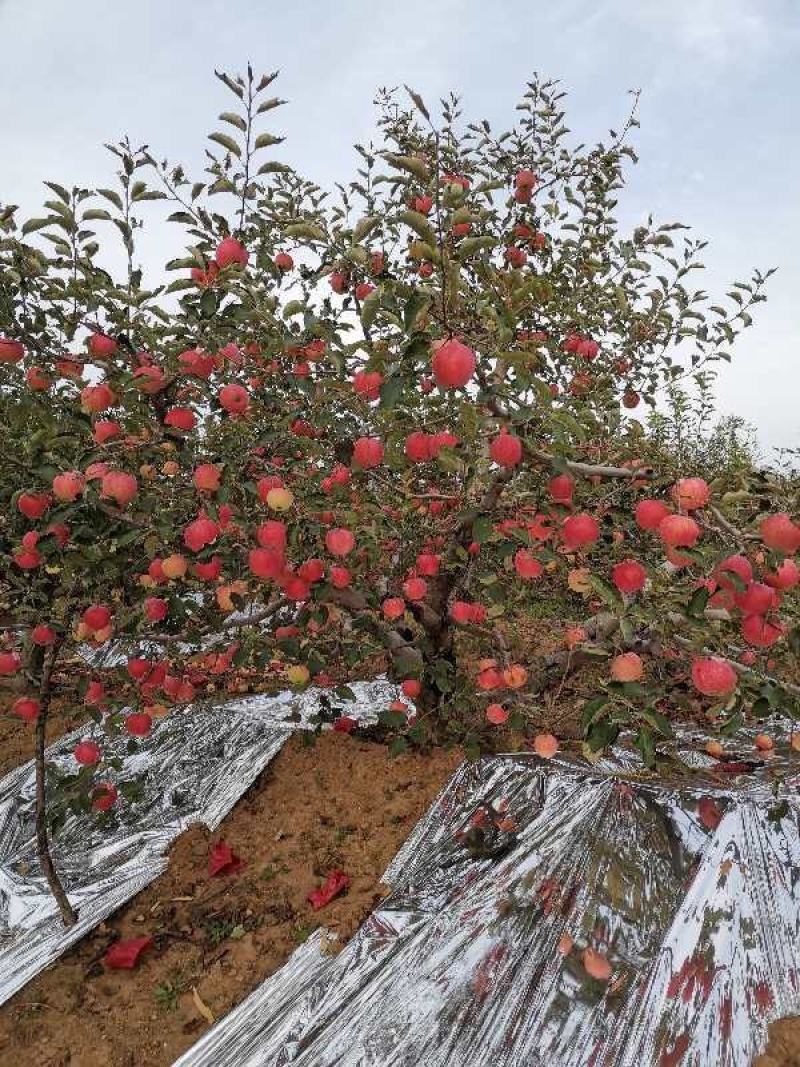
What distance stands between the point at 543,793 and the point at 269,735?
64.5 inches

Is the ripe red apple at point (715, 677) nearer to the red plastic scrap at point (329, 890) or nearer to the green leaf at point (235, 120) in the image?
the red plastic scrap at point (329, 890)

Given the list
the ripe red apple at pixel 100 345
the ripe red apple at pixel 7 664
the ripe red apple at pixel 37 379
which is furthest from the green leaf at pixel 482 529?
the ripe red apple at pixel 7 664

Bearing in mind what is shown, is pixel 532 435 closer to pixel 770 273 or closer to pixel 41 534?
pixel 41 534

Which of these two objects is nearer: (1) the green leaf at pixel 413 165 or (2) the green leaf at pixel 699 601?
(1) the green leaf at pixel 413 165

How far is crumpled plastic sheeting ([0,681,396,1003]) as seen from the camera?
104 inches

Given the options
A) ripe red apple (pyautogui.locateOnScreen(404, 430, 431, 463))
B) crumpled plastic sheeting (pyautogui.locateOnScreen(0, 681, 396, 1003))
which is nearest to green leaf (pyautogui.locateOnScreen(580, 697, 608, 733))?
ripe red apple (pyautogui.locateOnScreen(404, 430, 431, 463))

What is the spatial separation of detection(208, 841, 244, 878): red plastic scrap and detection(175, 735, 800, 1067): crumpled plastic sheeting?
2.12ft

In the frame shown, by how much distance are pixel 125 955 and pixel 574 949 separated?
1677 mm

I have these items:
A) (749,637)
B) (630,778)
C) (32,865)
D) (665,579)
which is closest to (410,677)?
(630,778)

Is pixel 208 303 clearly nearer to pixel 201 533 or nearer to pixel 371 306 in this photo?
pixel 371 306

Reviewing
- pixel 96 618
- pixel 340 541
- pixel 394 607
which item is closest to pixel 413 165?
pixel 340 541

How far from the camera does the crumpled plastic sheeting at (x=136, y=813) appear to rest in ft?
8.66

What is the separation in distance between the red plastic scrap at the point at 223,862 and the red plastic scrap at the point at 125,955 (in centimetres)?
39

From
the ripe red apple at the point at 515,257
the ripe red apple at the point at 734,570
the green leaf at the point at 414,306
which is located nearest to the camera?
the green leaf at the point at 414,306
